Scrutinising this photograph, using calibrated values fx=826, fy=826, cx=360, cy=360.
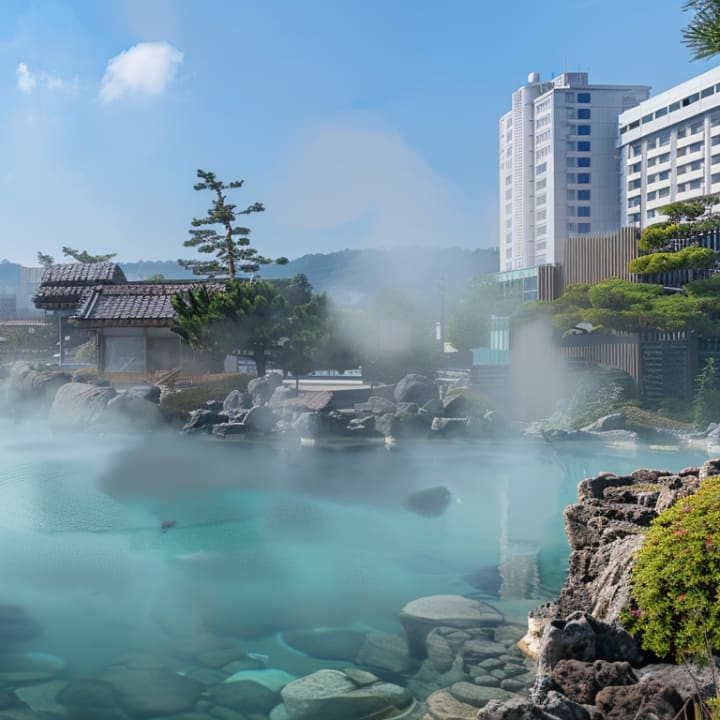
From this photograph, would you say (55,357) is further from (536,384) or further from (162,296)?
(536,384)

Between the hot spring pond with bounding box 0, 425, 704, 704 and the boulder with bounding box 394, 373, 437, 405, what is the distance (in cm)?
490

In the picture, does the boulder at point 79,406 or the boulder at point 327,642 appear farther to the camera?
the boulder at point 79,406

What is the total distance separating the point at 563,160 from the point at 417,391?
4629 cm

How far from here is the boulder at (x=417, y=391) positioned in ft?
92.0

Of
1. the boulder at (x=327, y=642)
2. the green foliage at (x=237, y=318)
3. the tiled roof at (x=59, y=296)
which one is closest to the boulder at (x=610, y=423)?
the green foliage at (x=237, y=318)

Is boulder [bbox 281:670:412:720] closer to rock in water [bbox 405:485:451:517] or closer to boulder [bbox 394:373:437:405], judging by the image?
rock in water [bbox 405:485:451:517]

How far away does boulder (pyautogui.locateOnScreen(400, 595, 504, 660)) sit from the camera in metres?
8.91

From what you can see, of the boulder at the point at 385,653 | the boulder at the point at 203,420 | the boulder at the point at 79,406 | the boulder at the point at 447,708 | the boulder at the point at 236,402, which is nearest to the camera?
the boulder at the point at 447,708

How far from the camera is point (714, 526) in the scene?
6.31 metres

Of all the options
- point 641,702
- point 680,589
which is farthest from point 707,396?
point 641,702

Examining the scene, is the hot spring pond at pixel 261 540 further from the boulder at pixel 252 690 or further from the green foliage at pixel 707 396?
the green foliage at pixel 707 396

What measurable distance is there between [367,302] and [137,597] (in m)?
27.0

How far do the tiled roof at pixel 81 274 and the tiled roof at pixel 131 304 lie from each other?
339 centimetres

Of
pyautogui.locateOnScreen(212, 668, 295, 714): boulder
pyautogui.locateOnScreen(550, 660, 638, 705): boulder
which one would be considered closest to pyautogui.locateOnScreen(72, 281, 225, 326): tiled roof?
pyautogui.locateOnScreen(212, 668, 295, 714): boulder
